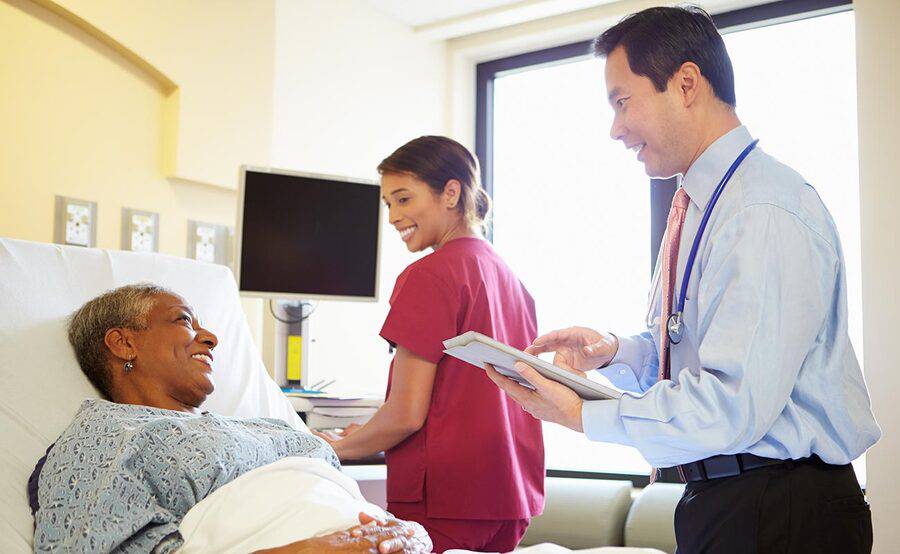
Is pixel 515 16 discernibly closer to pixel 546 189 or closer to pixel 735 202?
pixel 546 189

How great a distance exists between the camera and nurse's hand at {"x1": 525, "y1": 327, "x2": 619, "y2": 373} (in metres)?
1.61

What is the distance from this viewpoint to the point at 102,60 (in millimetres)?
2801

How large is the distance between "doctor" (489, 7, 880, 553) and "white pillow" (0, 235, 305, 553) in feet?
2.97

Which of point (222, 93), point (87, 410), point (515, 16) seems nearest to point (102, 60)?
point (222, 93)


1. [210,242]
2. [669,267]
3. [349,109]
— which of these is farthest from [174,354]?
[349,109]

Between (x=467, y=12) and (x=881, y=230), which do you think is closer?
(x=881, y=230)

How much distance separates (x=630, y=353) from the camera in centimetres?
165

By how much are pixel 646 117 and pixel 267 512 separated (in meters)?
0.89

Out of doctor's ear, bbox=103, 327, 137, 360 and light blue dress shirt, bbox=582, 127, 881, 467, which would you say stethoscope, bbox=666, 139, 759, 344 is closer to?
light blue dress shirt, bbox=582, 127, 881, 467

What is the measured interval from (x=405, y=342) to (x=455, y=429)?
22 cm

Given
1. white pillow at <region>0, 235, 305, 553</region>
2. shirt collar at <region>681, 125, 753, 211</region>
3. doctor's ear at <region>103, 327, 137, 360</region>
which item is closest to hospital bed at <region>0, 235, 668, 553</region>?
white pillow at <region>0, 235, 305, 553</region>

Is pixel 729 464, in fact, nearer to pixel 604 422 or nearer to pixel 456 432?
pixel 604 422

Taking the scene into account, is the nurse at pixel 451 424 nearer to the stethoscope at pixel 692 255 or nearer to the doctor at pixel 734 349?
the doctor at pixel 734 349

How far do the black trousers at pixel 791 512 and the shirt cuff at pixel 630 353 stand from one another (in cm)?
38
